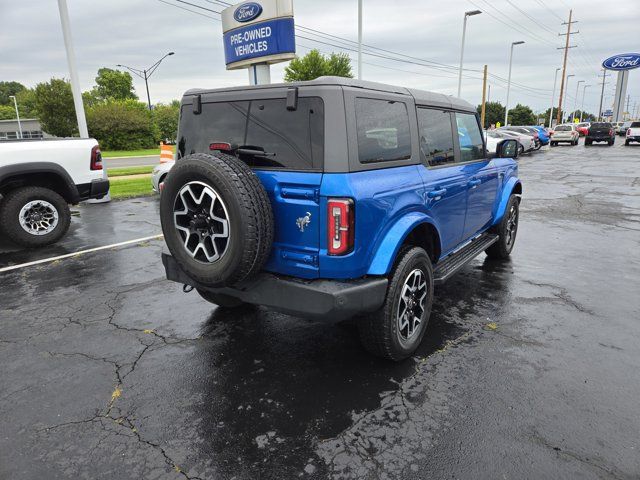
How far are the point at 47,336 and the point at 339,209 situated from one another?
118 inches

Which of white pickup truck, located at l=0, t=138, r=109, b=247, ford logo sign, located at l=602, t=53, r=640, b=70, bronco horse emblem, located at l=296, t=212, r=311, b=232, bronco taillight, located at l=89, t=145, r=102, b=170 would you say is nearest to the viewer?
bronco horse emblem, located at l=296, t=212, r=311, b=232

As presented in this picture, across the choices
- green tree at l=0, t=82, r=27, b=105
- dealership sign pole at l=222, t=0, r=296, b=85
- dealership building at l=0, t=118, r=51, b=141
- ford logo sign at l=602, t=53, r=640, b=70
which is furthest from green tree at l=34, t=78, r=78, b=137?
green tree at l=0, t=82, r=27, b=105

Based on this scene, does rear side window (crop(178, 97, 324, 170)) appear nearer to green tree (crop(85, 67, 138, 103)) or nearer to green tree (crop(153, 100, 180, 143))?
green tree (crop(153, 100, 180, 143))

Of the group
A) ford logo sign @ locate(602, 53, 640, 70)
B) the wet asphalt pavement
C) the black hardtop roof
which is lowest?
the wet asphalt pavement

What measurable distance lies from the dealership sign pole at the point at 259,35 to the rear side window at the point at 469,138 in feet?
27.1

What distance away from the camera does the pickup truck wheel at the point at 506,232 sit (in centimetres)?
562

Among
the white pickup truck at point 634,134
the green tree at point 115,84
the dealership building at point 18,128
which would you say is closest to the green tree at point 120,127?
the dealership building at point 18,128

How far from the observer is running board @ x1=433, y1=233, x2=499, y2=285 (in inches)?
152

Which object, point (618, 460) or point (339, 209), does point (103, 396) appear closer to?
point (339, 209)

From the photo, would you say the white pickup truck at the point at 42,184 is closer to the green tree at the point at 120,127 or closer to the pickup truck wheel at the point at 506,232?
the pickup truck wheel at the point at 506,232

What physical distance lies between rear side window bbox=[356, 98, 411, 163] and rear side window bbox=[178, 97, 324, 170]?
33cm

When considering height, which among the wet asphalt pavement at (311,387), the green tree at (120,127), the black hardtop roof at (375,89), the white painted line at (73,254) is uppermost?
the green tree at (120,127)

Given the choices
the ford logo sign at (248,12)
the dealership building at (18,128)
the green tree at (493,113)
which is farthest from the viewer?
the green tree at (493,113)

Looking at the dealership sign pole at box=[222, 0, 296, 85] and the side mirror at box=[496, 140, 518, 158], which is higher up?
the dealership sign pole at box=[222, 0, 296, 85]
